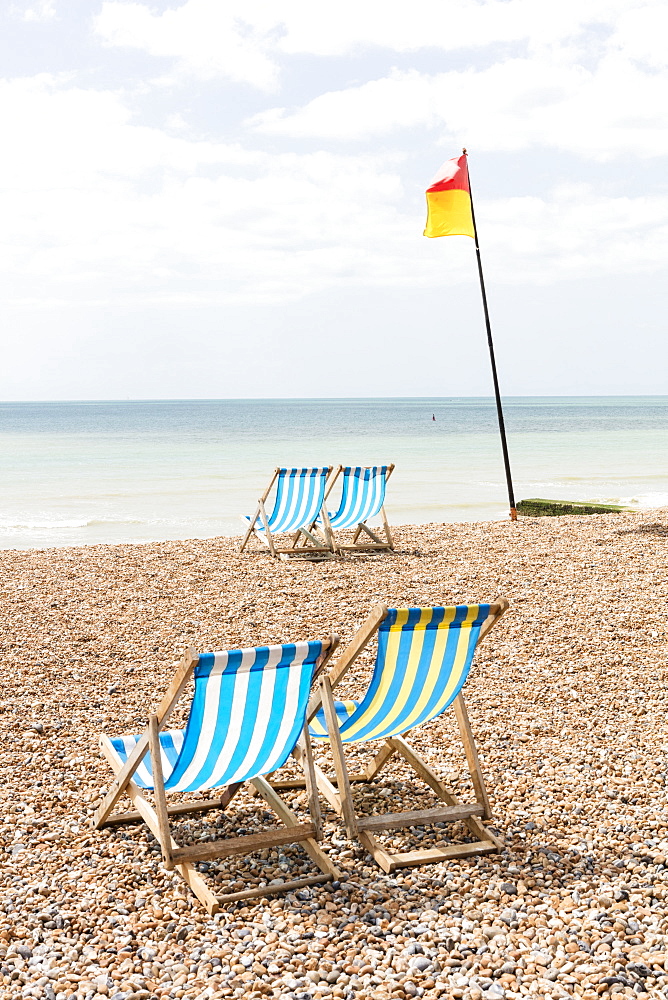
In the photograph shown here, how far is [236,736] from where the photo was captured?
2.95 m

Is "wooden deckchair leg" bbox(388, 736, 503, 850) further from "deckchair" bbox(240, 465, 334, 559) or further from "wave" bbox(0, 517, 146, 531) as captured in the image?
"wave" bbox(0, 517, 146, 531)

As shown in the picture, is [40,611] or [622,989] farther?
[40,611]

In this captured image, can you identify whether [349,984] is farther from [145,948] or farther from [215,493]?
[215,493]

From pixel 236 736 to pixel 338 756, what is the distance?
414 mm

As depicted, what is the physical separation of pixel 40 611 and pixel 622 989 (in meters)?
5.01

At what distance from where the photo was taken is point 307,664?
299cm

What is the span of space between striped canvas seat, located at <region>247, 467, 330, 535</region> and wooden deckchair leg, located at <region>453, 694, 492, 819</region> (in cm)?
579

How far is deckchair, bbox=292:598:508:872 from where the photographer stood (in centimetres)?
312

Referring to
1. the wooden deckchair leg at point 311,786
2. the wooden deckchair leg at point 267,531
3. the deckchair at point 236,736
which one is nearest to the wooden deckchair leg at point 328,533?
the wooden deckchair leg at point 267,531

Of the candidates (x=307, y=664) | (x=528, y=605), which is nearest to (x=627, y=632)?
(x=528, y=605)

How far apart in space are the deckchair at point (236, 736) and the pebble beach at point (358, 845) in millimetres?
78

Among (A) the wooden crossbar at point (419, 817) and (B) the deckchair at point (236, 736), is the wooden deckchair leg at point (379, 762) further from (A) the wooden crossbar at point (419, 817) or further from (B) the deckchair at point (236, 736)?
(B) the deckchair at point (236, 736)

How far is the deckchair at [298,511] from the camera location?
29.6ft

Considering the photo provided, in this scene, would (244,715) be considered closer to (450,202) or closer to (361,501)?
(361,501)
